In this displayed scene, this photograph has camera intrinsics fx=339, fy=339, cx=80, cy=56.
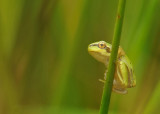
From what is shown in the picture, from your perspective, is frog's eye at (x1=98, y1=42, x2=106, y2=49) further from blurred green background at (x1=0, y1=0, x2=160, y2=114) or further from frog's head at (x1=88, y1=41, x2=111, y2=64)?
blurred green background at (x1=0, y1=0, x2=160, y2=114)

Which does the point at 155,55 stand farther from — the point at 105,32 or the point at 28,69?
the point at 28,69

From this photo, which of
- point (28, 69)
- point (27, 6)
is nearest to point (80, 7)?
point (27, 6)

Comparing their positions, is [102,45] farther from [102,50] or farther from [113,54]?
[113,54]

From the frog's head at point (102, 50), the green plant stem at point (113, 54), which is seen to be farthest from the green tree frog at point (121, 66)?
the green plant stem at point (113, 54)

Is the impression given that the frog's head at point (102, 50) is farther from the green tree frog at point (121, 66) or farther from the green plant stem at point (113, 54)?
the green plant stem at point (113, 54)

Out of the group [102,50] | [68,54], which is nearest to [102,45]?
[102,50]

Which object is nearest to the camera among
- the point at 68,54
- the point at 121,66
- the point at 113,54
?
the point at 113,54

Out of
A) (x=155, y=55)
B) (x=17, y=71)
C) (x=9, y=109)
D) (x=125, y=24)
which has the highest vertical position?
(x=125, y=24)

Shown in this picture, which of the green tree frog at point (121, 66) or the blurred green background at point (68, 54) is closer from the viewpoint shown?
the green tree frog at point (121, 66)
